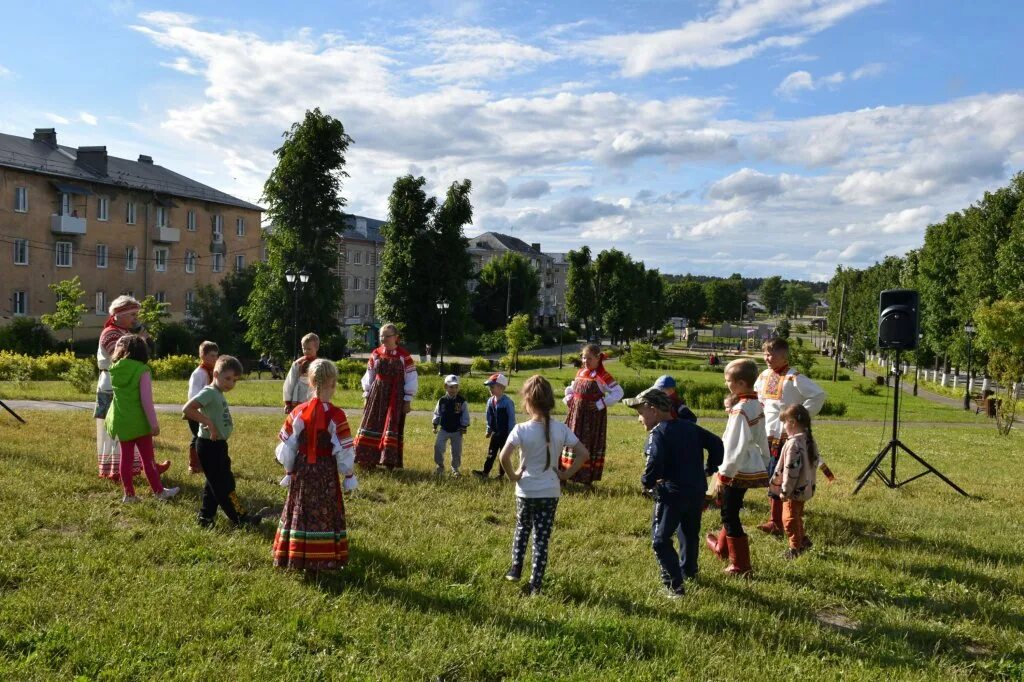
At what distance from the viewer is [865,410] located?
31.1 m

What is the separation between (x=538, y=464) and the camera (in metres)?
5.79

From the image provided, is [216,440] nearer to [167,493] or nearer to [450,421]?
[167,493]

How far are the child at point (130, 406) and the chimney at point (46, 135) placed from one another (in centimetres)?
4809

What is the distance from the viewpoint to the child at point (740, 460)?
642cm

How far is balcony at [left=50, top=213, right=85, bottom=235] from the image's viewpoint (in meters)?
42.9

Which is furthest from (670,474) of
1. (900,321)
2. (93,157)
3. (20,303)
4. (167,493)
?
(93,157)

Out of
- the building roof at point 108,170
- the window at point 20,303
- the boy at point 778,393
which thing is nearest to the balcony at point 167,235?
the building roof at point 108,170

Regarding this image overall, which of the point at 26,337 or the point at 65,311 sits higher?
the point at 65,311

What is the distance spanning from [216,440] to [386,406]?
377 centimetres

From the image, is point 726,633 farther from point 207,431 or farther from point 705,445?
point 207,431

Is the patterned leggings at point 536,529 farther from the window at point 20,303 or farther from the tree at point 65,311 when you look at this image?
the window at point 20,303

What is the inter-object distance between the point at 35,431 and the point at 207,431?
6601 millimetres

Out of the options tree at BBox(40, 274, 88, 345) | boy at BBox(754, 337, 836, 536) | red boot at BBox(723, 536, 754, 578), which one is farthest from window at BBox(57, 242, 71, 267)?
red boot at BBox(723, 536, 754, 578)

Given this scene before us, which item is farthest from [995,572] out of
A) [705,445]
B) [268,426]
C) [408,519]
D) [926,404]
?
[926,404]
